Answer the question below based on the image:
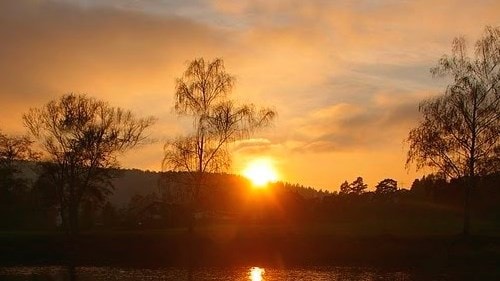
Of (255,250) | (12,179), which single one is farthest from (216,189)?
(12,179)

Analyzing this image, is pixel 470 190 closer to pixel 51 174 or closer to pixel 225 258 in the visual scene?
pixel 225 258

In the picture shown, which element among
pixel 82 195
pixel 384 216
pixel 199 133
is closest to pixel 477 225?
pixel 384 216

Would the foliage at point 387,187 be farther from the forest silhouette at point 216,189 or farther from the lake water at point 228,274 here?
the lake water at point 228,274

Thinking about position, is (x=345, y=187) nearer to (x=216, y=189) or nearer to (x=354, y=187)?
(x=354, y=187)

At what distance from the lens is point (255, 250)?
51.7m

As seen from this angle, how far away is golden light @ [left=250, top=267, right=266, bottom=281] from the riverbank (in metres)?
3.89

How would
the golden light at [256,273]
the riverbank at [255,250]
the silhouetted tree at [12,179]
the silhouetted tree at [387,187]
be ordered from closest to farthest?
the golden light at [256,273]
the riverbank at [255,250]
the silhouetted tree at [12,179]
the silhouetted tree at [387,187]

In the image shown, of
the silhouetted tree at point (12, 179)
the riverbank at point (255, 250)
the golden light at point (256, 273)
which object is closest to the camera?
the golden light at point (256, 273)

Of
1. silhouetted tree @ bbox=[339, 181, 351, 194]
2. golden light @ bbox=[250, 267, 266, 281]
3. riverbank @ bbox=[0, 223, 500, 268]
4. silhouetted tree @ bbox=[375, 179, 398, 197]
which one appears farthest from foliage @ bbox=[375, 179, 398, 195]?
golden light @ bbox=[250, 267, 266, 281]

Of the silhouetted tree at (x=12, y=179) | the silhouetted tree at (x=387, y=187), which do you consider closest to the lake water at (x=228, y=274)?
the silhouetted tree at (x=12, y=179)

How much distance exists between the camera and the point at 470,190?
50906 mm

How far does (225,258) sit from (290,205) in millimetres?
43390

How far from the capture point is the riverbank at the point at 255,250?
1891 inches

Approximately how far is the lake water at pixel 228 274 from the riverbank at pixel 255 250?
4.22 m
